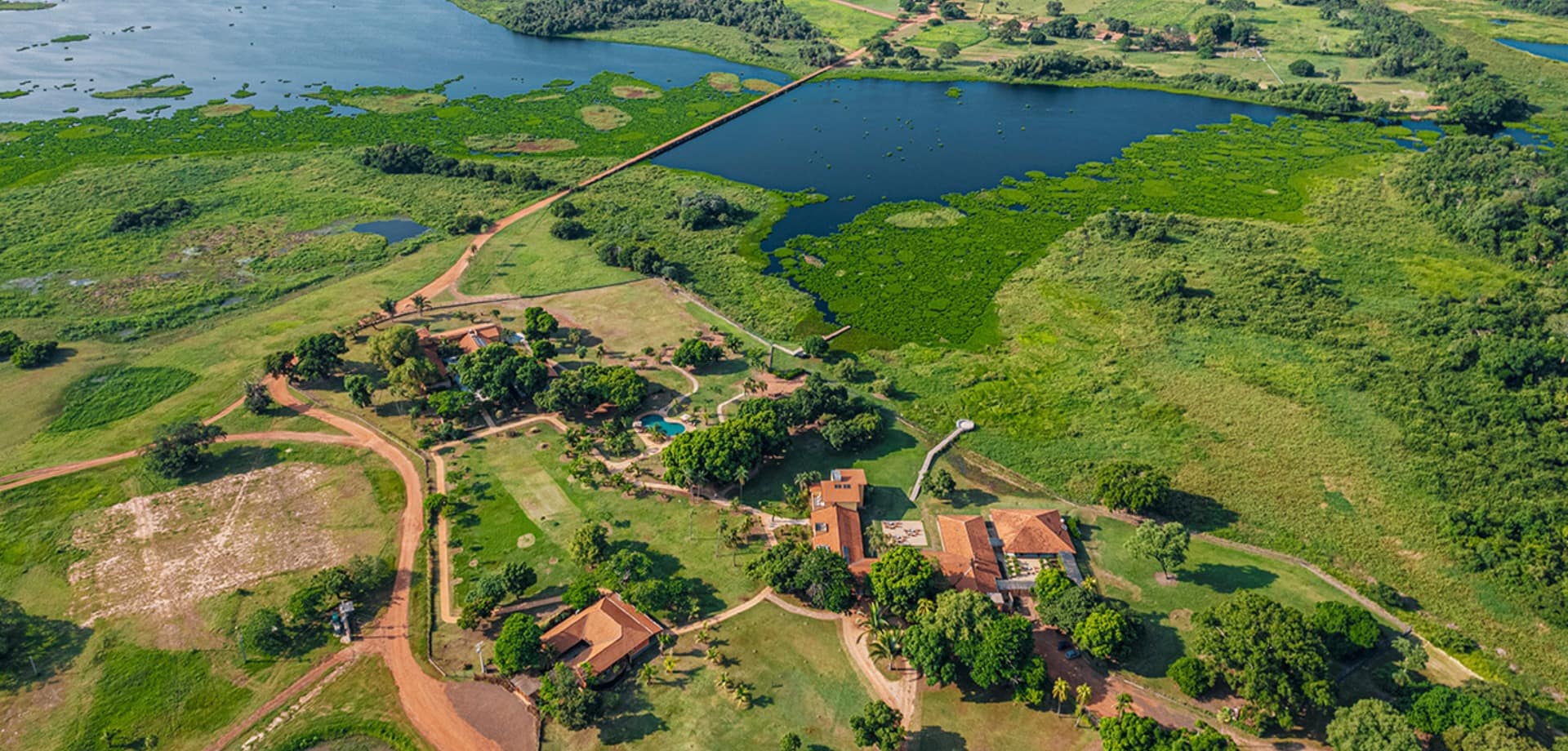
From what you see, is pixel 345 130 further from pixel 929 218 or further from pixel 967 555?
pixel 967 555

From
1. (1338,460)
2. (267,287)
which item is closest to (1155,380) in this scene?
(1338,460)

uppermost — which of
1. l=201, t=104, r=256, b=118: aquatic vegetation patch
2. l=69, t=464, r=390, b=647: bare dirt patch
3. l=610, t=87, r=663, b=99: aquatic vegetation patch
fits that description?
l=610, t=87, r=663, b=99: aquatic vegetation patch

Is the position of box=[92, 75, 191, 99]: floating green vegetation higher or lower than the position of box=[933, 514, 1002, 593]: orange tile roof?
higher

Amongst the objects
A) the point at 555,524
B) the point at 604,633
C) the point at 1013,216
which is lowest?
the point at 604,633

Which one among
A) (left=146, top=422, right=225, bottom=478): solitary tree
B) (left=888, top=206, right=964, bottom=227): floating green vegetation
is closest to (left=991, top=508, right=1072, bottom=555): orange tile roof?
(left=888, top=206, right=964, bottom=227): floating green vegetation

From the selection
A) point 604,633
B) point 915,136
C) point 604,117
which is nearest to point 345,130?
point 604,117

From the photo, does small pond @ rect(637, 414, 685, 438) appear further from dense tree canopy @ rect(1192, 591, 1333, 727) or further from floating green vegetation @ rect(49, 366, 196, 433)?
floating green vegetation @ rect(49, 366, 196, 433)

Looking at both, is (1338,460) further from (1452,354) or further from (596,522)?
(596,522)
